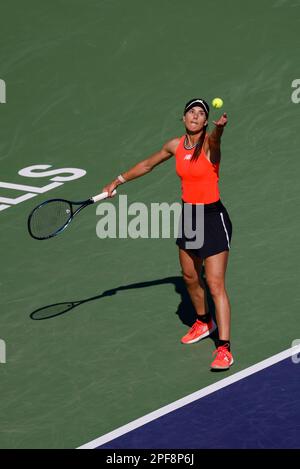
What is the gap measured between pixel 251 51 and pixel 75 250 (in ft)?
17.9

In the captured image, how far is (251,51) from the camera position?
1909cm

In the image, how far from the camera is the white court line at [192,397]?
452 inches

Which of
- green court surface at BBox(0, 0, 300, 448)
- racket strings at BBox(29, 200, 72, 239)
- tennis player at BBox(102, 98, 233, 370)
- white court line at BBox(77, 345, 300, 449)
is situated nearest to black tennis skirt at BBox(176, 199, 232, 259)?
tennis player at BBox(102, 98, 233, 370)

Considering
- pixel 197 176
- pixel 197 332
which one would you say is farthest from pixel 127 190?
pixel 197 176

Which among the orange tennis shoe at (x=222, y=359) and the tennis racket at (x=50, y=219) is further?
the tennis racket at (x=50, y=219)

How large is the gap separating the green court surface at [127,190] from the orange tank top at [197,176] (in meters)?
1.65

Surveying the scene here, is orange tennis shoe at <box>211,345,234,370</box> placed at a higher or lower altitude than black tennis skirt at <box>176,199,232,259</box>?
lower

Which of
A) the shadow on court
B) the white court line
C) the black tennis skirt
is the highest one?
the black tennis skirt

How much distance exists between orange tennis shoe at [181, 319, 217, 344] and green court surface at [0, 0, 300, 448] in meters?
0.11

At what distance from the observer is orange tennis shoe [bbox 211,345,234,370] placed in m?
12.5

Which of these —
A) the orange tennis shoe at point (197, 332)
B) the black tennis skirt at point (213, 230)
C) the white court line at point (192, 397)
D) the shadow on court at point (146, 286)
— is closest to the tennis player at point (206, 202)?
the black tennis skirt at point (213, 230)

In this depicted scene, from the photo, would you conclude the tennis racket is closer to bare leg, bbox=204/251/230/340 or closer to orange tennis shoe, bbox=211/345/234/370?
bare leg, bbox=204/251/230/340

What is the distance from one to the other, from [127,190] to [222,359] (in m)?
4.74

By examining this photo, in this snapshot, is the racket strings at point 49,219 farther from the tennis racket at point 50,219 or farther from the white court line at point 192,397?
the white court line at point 192,397
